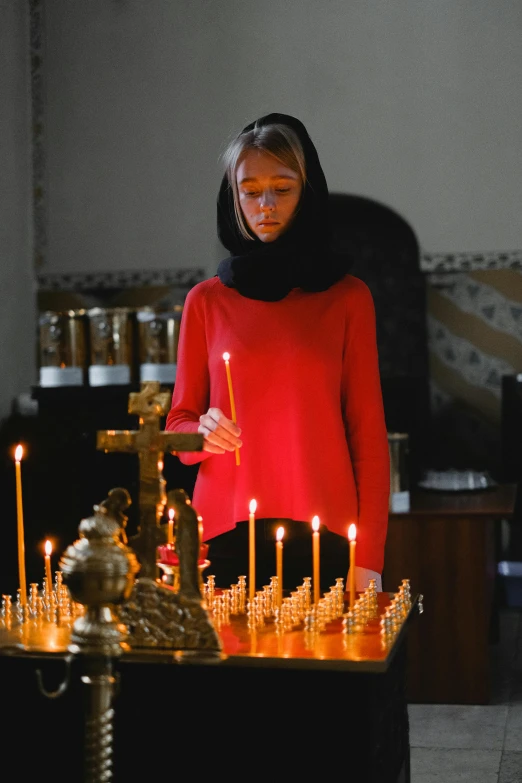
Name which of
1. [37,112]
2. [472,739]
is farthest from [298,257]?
[37,112]

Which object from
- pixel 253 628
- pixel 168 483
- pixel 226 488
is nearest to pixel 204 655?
pixel 253 628

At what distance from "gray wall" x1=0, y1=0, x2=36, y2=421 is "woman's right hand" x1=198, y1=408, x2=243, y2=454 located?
15.8 ft

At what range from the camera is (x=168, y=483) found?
5438mm

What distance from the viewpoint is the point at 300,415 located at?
2361 mm

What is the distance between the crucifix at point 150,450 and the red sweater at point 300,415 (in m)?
0.50

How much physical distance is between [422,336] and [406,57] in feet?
5.73

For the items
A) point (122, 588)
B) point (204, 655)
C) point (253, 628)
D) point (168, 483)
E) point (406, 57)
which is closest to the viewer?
point (122, 588)

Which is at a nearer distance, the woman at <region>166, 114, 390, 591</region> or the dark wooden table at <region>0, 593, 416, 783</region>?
the dark wooden table at <region>0, 593, 416, 783</region>

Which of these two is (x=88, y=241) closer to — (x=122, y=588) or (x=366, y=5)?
(x=366, y=5)

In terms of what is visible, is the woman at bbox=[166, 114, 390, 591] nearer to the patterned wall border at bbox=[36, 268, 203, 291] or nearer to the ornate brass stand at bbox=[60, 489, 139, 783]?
the ornate brass stand at bbox=[60, 489, 139, 783]

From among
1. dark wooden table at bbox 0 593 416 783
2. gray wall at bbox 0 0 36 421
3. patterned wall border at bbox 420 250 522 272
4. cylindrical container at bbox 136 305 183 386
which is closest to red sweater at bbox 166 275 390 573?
dark wooden table at bbox 0 593 416 783

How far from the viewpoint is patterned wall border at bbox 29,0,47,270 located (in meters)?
7.17

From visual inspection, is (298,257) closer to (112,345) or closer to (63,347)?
(112,345)

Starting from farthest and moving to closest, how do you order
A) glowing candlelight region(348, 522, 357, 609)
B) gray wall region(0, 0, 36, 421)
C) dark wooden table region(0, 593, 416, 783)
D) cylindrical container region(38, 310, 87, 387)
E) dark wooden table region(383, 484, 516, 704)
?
gray wall region(0, 0, 36, 421) → cylindrical container region(38, 310, 87, 387) → dark wooden table region(383, 484, 516, 704) → glowing candlelight region(348, 522, 357, 609) → dark wooden table region(0, 593, 416, 783)
